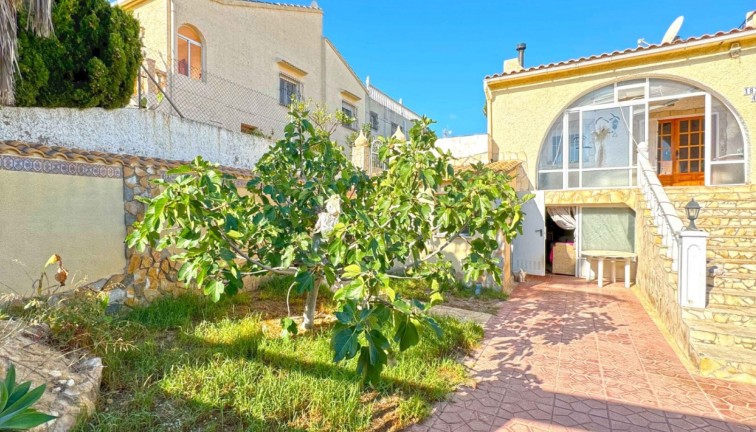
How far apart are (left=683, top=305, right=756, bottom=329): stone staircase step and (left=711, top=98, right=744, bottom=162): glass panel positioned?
25.9 feet

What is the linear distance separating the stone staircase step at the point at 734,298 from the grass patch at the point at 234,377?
14.9ft

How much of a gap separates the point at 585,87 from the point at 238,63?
1366cm

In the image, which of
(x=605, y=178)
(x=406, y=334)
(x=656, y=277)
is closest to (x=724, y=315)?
(x=656, y=277)

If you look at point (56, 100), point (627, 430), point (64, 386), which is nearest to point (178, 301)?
point (64, 386)

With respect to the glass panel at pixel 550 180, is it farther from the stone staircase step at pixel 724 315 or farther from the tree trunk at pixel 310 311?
the tree trunk at pixel 310 311

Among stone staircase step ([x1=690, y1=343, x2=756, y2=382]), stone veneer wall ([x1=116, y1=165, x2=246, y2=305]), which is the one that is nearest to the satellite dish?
stone staircase step ([x1=690, y1=343, x2=756, y2=382])

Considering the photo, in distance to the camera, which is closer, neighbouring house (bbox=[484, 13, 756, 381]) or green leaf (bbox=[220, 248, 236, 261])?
green leaf (bbox=[220, 248, 236, 261])

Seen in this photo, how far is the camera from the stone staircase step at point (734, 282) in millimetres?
6527

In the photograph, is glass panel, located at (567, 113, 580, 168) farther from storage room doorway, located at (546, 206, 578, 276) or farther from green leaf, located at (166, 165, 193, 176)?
green leaf, located at (166, 165, 193, 176)

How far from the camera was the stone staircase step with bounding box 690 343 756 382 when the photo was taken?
5002mm

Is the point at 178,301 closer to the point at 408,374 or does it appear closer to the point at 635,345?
the point at 408,374

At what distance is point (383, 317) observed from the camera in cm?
289

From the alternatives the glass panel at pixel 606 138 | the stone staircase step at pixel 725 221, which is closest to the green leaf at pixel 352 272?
the stone staircase step at pixel 725 221

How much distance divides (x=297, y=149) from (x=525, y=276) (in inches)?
396
